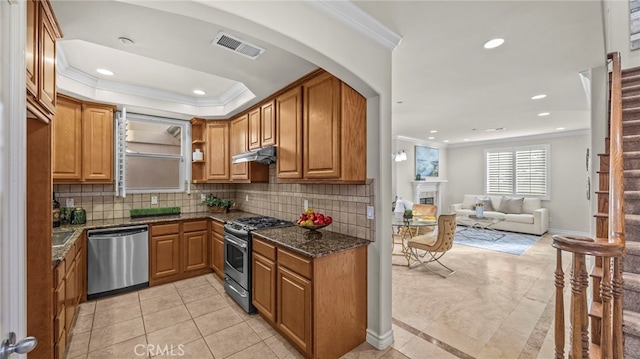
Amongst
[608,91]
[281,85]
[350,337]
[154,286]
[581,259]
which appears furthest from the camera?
[154,286]

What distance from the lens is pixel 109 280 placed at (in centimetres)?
317

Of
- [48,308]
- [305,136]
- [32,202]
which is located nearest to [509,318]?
[305,136]

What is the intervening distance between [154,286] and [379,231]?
10.1 feet

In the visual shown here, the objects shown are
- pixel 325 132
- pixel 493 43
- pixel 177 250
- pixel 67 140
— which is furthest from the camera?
pixel 177 250

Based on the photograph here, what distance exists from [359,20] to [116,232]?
11.5 feet

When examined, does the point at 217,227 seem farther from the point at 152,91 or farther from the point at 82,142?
the point at 152,91

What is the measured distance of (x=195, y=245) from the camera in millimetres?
3795

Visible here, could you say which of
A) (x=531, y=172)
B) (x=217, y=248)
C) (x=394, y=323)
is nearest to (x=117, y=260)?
(x=217, y=248)

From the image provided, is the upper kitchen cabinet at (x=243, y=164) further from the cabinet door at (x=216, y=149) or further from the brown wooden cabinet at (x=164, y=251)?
the brown wooden cabinet at (x=164, y=251)

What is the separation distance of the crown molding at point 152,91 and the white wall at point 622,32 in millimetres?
4013

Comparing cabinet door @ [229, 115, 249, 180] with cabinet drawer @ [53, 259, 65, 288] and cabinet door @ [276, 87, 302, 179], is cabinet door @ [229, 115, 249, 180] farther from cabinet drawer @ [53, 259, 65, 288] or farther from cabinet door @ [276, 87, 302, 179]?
cabinet drawer @ [53, 259, 65, 288]

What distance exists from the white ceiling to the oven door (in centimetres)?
174

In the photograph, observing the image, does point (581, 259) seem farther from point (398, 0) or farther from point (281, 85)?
point (281, 85)

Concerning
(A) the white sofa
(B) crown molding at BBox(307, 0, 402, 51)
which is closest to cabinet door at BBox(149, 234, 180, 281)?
(B) crown molding at BBox(307, 0, 402, 51)
